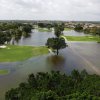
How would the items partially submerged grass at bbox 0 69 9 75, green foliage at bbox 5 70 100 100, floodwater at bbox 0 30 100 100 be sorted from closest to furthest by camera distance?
green foliage at bbox 5 70 100 100
floodwater at bbox 0 30 100 100
partially submerged grass at bbox 0 69 9 75

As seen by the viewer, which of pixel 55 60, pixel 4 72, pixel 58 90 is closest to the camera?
pixel 58 90

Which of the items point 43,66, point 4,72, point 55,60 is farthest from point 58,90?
point 55,60

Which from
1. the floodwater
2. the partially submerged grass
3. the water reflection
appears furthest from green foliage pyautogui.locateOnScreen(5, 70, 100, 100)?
the water reflection

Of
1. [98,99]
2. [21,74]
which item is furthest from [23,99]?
[21,74]

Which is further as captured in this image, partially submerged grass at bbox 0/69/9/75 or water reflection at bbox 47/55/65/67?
water reflection at bbox 47/55/65/67

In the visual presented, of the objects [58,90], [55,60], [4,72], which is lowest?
[55,60]

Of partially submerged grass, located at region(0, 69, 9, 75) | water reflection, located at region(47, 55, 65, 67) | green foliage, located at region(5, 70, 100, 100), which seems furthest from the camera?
water reflection, located at region(47, 55, 65, 67)

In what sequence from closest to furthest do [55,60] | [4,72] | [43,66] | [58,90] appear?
[58,90], [4,72], [43,66], [55,60]

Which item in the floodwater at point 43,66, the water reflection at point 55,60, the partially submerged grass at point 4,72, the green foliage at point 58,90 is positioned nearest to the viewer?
the green foliage at point 58,90

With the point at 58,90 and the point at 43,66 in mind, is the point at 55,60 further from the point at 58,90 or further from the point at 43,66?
the point at 58,90

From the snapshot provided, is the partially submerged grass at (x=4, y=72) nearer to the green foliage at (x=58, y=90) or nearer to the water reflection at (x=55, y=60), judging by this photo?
the water reflection at (x=55, y=60)

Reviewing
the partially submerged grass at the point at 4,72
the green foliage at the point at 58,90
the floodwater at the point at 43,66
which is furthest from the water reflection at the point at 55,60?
A: the green foliage at the point at 58,90

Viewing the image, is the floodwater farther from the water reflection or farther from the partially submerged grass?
the partially submerged grass
